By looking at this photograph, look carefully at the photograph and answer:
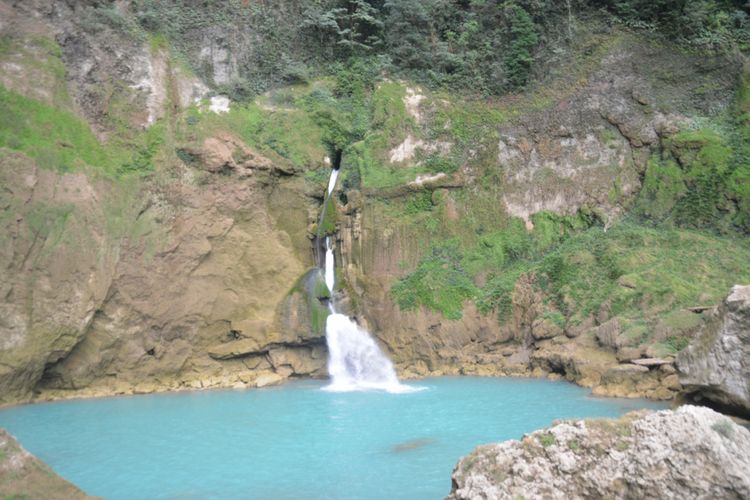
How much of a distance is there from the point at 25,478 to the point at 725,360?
12.6 meters

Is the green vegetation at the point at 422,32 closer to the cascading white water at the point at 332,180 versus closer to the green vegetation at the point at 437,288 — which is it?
the cascading white water at the point at 332,180

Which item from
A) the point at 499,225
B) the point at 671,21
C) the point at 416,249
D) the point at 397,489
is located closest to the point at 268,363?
the point at 416,249

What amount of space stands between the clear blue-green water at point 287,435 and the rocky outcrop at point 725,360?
261 cm

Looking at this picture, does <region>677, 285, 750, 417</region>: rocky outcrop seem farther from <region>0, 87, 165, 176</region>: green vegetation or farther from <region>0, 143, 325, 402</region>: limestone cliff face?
<region>0, 87, 165, 176</region>: green vegetation

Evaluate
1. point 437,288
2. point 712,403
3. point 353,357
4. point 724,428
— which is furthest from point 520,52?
point 724,428

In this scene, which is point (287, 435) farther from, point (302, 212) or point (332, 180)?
point (332, 180)

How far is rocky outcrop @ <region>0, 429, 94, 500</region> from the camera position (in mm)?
7039

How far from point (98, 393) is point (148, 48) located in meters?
15.1

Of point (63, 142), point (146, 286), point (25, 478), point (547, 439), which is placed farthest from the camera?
point (63, 142)

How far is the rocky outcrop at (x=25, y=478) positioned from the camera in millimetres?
7039

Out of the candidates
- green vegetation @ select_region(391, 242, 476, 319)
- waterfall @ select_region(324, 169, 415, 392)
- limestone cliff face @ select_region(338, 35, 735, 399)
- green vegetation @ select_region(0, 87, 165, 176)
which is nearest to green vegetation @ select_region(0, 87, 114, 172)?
green vegetation @ select_region(0, 87, 165, 176)

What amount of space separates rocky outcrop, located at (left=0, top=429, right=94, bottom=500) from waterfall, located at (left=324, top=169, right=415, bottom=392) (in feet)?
48.1

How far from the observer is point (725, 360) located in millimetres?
12641

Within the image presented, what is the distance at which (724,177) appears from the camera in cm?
2412
